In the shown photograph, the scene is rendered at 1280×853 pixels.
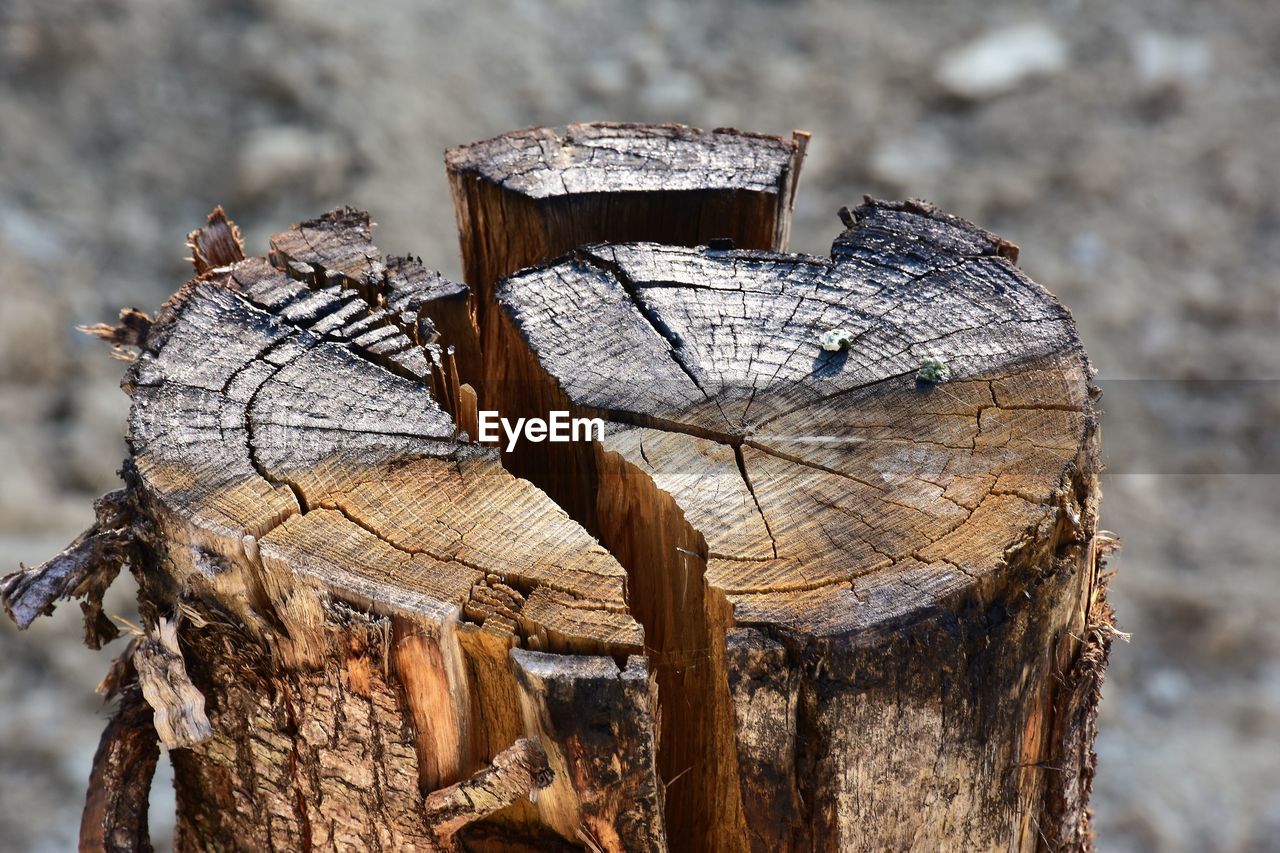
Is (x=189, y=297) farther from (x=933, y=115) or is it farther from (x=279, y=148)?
(x=933, y=115)

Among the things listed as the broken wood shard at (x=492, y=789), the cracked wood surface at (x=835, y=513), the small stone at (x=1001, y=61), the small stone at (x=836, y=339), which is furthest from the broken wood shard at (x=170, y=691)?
the small stone at (x=1001, y=61)

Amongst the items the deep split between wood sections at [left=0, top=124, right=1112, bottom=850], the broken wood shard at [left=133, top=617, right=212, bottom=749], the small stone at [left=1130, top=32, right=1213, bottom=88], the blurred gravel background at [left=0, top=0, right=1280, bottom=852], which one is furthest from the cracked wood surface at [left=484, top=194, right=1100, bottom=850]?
the small stone at [left=1130, top=32, right=1213, bottom=88]

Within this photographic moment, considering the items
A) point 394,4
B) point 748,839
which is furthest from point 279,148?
point 748,839

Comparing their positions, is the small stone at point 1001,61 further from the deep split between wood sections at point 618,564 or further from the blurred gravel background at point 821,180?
the deep split between wood sections at point 618,564

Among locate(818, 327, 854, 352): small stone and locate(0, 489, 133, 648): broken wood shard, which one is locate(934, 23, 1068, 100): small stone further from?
locate(0, 489, 133, 648): broken wood shard

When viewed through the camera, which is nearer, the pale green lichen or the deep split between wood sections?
the deep split between wood sections

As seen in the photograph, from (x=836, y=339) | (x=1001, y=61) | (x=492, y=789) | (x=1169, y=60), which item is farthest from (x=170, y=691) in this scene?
(x=1169, y=60)
